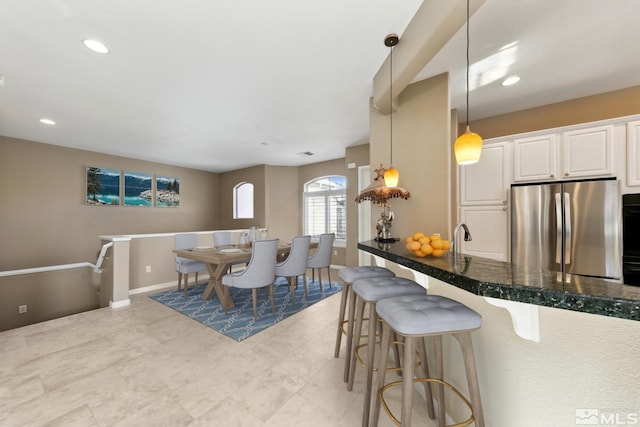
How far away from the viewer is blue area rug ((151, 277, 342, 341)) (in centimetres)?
266

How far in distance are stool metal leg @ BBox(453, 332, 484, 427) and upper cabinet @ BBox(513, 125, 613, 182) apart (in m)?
2.53

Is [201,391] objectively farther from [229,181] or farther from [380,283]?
[229,181]

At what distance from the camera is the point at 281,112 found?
3.17 metres

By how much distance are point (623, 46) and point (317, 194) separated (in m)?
4.96

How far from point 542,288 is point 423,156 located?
177 centimetres

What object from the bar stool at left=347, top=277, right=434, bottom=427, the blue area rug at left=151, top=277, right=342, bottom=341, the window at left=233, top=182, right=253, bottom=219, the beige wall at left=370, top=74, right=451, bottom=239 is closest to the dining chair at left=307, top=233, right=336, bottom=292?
the blue area rug at left=151, top=277, right=342, bottom=341

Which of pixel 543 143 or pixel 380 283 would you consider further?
pixel 543 143

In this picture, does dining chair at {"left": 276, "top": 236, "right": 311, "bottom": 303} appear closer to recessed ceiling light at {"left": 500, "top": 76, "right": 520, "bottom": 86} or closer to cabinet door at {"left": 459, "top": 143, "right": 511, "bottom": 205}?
cabinet door at {"left": 459, "top": 143, "right": 511, "bottom": 205}

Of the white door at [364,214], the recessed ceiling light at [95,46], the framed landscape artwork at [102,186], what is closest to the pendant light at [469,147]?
the recessed ceiling light at [95,46]

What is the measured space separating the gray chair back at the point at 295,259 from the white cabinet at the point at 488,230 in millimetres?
1985

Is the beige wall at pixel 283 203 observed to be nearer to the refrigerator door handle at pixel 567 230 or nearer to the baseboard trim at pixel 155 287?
the baseboard trim at pixel 155 287

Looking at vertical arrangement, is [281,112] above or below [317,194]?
above

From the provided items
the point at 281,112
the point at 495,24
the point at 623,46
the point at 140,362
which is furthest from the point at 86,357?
the point at 623,46

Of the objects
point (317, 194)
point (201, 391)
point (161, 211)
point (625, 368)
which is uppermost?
point (317, 194)
